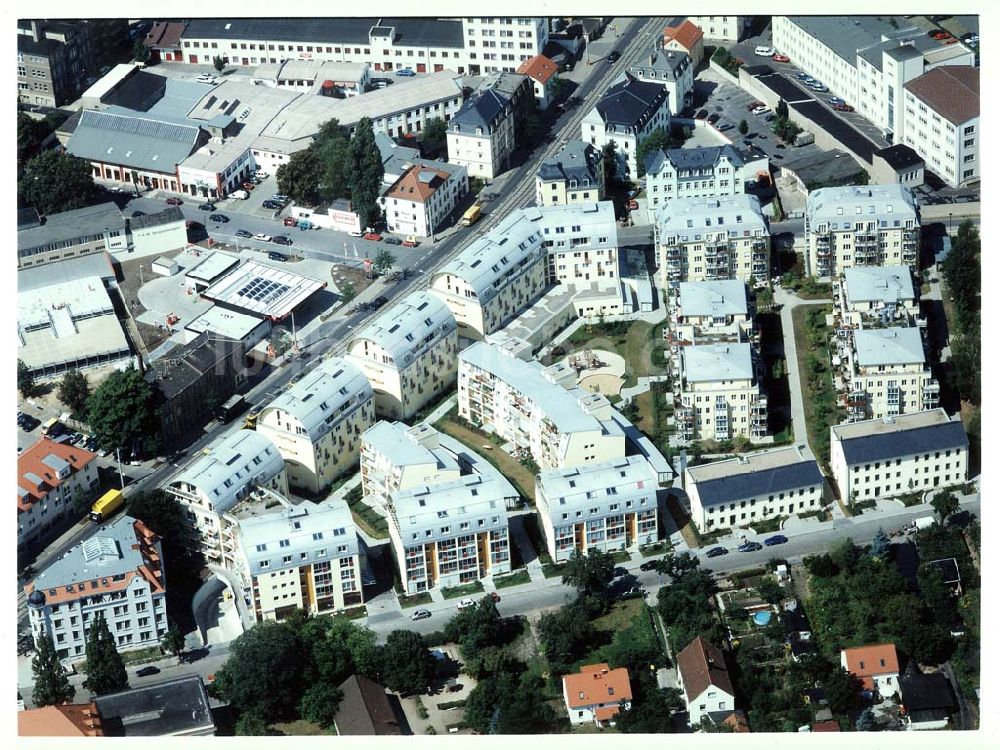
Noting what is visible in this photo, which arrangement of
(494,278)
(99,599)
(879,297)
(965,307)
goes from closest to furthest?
(99,599) < (879,297) < (965,307) < (494,278)

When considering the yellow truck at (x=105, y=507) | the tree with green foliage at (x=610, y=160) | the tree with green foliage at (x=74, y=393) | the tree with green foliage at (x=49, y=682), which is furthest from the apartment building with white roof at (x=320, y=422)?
the tree with green foliage at (x=610, y=160)

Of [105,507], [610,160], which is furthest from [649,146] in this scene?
[105,507]

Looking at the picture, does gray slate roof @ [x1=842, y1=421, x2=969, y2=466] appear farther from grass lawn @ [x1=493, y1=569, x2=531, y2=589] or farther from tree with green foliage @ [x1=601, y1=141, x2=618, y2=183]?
tree with green foliage @ [x1=601, y1=141, x2=618, y2=183]

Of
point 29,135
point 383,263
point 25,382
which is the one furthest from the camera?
point 29,135

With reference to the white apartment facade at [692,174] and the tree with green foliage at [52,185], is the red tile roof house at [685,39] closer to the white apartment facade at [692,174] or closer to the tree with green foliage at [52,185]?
the white apartment facade at [692,174]

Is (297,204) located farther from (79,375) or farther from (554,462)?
(554,462)

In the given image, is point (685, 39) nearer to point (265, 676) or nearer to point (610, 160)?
point (610, 160)

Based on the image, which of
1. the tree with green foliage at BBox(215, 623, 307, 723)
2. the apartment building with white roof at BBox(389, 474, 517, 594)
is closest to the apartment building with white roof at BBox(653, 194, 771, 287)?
the apartment building with white roof at BBox(389, 474, 517, 594)

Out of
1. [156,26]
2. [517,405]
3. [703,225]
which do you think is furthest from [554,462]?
[156,26]
